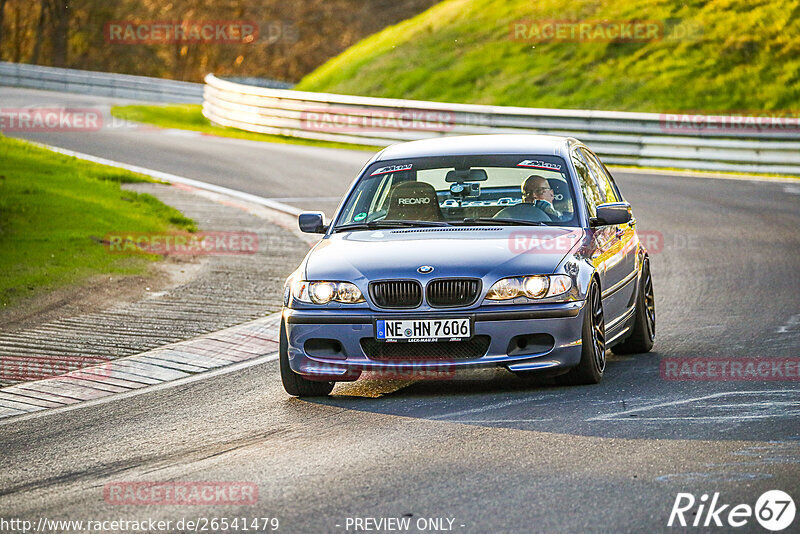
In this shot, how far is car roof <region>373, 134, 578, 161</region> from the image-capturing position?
966 centimetres

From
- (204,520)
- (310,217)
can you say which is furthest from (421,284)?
(204,520)

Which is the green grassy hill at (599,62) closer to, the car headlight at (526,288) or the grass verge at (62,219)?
the grass verge at (62,219)

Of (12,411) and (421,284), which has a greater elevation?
(421,284)

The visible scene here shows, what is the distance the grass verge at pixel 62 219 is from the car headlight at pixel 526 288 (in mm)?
5703

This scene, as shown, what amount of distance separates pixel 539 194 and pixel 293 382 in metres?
2.20

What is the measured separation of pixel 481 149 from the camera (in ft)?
31.7

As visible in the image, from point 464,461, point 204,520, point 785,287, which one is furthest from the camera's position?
point 785,287

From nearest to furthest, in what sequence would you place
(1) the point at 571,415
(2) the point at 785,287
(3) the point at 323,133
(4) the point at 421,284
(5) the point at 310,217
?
(1) the point at 571,415 → (4) the point at 421,284 → (5) the point at 310,217 → (2) the point at 785,287 → (3) the point at 323,133

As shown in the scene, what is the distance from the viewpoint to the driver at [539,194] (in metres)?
9.24

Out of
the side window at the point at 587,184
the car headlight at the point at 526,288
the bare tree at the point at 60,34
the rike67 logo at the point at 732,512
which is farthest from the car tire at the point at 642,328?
the bare tree at the point at 60,34

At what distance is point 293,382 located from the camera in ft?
28.2

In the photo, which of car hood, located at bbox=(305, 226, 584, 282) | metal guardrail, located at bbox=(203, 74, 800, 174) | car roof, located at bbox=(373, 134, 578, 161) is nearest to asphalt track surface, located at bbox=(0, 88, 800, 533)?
car hood, located at bbox=(305, 226, 584, 282)

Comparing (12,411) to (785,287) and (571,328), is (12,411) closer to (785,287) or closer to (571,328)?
(571,328)

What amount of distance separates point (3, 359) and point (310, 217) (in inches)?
105
